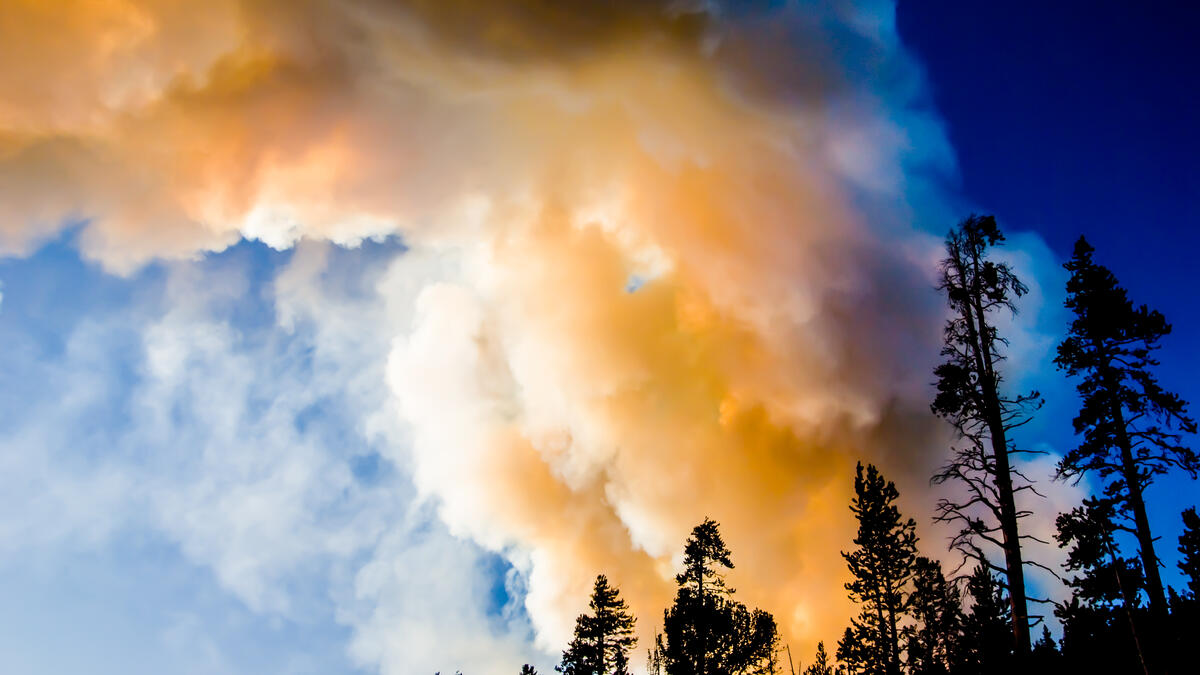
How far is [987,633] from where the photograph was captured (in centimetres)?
2130

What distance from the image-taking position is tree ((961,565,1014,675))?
11.3 meters

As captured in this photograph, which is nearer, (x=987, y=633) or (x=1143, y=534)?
(x=1143, y=534)

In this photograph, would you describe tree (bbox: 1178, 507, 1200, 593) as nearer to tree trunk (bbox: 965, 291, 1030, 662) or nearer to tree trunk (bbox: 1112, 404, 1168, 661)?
tree trunk (bbox: 1112, 404, 1168, 661)

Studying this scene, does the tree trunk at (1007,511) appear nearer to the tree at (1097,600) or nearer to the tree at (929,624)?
the tree at (1097,600)

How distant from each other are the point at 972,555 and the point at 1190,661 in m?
10.7

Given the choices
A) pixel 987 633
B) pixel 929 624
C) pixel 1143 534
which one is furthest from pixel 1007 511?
pixel 929 624

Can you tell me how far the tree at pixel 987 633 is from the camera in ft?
37.0

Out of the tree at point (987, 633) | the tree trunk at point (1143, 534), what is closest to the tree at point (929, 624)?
the tree at point (987, 633)

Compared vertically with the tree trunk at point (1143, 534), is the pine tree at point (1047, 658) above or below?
below

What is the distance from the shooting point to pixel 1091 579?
2003 centimetres

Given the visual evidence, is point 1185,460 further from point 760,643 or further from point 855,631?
point 760,643

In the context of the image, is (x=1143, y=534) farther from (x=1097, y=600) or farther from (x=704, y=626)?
(x=704, y=626)

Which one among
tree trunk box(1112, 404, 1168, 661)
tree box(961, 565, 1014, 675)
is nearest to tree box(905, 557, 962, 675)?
tree box(961, 565, 1014, 675)

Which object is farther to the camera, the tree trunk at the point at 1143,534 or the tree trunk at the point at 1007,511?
the tree trunk at the point at 1143,534
